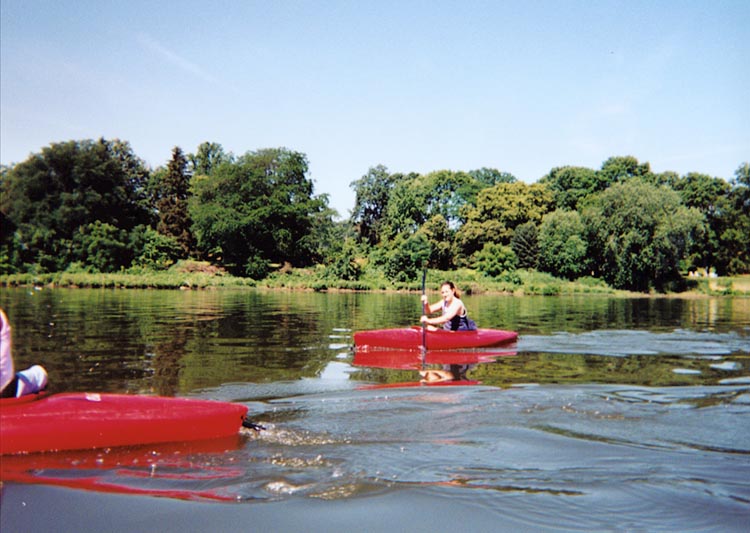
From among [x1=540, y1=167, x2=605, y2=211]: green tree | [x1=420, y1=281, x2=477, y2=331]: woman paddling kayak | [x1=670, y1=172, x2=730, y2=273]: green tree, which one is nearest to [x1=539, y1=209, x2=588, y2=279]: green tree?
[x1=540, y1=167, x2=605, y2=211]: green tree

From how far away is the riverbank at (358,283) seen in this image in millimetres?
36844

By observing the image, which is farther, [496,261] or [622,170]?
[622,170]

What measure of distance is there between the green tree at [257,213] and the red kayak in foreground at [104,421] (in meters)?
39.8

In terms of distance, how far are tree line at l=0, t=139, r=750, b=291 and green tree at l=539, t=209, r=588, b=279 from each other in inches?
3.7

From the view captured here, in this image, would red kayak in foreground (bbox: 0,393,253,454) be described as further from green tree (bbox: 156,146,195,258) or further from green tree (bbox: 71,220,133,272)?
green tree (bbox: 156,146,195,258)

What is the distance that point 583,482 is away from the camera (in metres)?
4.67

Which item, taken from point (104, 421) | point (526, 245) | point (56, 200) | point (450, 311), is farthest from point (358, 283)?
point (104, 421)

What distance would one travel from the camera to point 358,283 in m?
40.1

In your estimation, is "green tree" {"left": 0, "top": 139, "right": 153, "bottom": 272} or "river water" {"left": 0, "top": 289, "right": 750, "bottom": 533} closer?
"river water" {"left": 0, "top": 289, "right": 750, "bottom": 533}

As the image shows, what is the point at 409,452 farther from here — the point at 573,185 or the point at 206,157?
the point at 206,157

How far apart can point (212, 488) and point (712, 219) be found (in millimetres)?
54617

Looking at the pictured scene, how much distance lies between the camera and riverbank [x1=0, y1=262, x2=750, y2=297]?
121ft

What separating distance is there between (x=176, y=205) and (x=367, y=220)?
58.2 ft

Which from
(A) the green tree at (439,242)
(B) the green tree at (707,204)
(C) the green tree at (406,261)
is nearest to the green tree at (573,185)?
(B) the green tree at (707,204)
